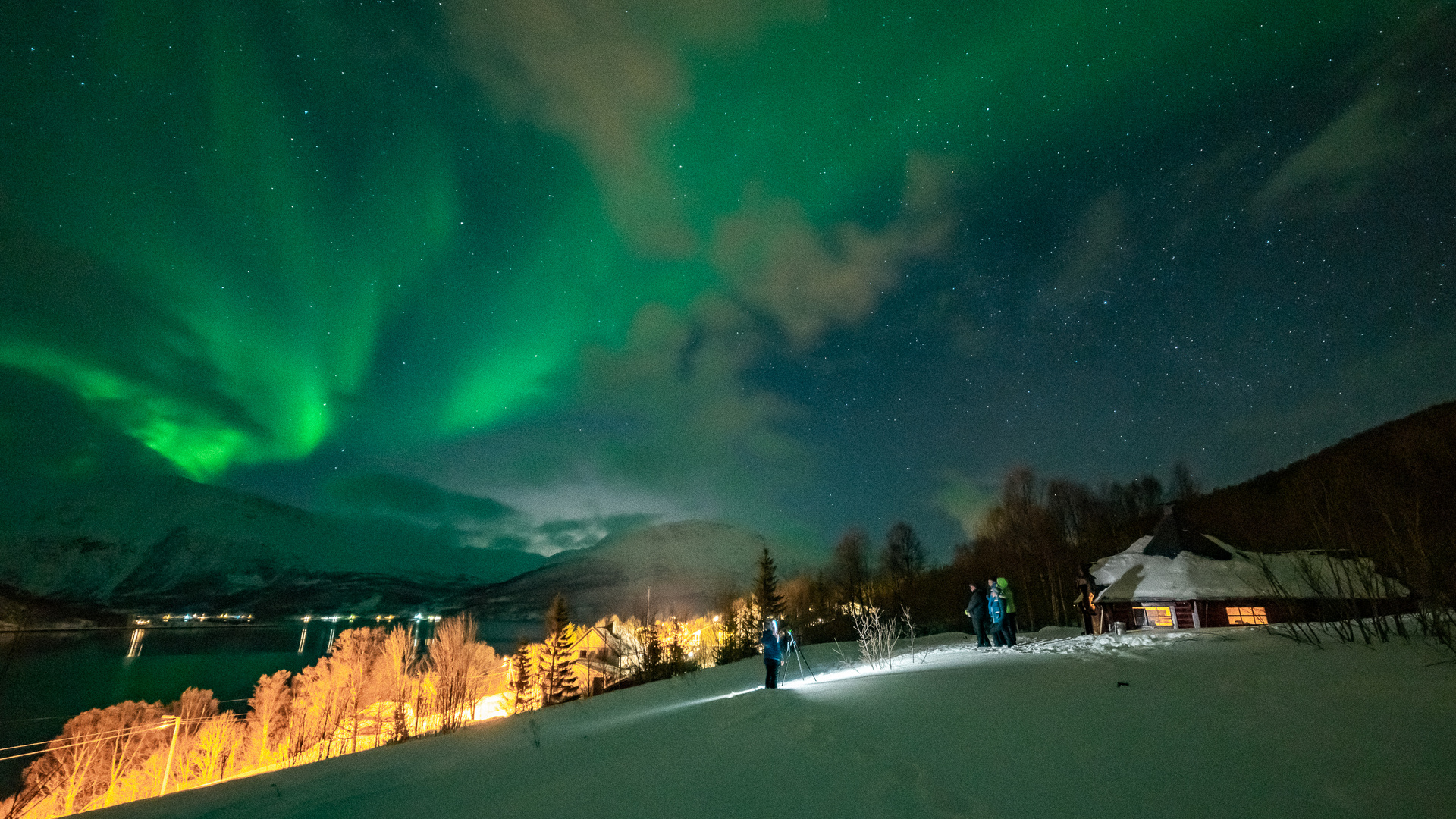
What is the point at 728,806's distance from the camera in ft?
13.8

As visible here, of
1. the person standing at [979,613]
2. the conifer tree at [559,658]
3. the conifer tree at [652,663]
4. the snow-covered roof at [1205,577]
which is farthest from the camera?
the conifer tree at [559,658]

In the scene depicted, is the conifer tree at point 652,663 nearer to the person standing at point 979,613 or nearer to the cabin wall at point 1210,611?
the person standing at point 979,613

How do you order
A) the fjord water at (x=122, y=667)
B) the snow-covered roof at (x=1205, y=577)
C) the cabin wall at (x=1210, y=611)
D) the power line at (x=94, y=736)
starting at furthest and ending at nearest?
1. the fjord water at (x=122, y=667)
2. the cabin wall at (x=1210, y=611)
3. the snow-covered roof at (x=1205, y=577)
4. the power line at (x=94, y=736)

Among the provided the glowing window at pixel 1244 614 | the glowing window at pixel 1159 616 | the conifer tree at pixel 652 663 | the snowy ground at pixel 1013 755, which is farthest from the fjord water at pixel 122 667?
the glowing window at pixel 1244 614

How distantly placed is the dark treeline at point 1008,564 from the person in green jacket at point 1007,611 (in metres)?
20.1

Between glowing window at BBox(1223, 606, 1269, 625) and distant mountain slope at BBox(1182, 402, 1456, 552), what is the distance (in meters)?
3.26

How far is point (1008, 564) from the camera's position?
154 feet

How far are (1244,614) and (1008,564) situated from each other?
86.0 ft

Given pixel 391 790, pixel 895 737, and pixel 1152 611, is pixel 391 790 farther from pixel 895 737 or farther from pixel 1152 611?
pixel 1152 611

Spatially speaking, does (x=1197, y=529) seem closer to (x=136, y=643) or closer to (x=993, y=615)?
(x=993, y=615)

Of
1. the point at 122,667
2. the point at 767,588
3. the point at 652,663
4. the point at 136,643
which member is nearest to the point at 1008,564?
the point at 767,588

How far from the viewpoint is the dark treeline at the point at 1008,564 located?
42.3 m

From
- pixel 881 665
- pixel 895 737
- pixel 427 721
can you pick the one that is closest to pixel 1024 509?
pixel 881 665

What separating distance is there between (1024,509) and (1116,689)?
43954 millimetres
